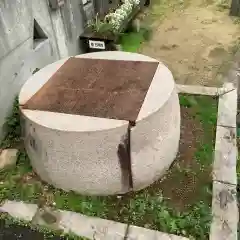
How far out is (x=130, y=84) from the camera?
397 centimetres

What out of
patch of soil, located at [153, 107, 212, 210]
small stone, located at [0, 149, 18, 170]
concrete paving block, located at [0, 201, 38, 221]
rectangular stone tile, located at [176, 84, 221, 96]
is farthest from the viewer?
rectangular stone tile, located at [176, 84, 221, 96]

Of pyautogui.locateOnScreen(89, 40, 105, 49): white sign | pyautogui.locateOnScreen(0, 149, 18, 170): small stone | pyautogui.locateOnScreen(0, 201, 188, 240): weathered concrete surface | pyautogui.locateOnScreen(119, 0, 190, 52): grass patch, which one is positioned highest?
pyautogui.locateOnScreen(89, 40, 105, 49): white sign

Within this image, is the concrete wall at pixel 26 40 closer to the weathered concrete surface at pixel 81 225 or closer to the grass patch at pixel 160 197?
the grass patch at pixel 160 197

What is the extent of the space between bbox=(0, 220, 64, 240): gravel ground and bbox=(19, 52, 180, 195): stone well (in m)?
0.61

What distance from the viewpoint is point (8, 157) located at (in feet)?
14.2

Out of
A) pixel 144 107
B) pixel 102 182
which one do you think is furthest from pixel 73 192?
pixel 144 107

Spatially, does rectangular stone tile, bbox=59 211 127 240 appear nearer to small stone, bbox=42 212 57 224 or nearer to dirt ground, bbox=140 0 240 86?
small stone, bbox=42 212 57 224

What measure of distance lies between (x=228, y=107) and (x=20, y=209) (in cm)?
347

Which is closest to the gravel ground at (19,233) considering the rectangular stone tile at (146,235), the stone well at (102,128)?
the stone well at (102,128)

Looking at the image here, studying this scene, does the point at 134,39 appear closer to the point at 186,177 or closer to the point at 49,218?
the point at 186,177

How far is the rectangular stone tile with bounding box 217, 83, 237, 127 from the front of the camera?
4770 mm

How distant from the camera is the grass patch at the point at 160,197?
3.50 meters

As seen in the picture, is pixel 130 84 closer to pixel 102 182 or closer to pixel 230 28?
pixel 102 182

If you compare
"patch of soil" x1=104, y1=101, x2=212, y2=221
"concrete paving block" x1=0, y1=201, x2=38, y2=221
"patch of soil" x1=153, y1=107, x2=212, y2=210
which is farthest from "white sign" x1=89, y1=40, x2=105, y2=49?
"concrete paving block" x1=0, y1=201, x2=38, y2=221
